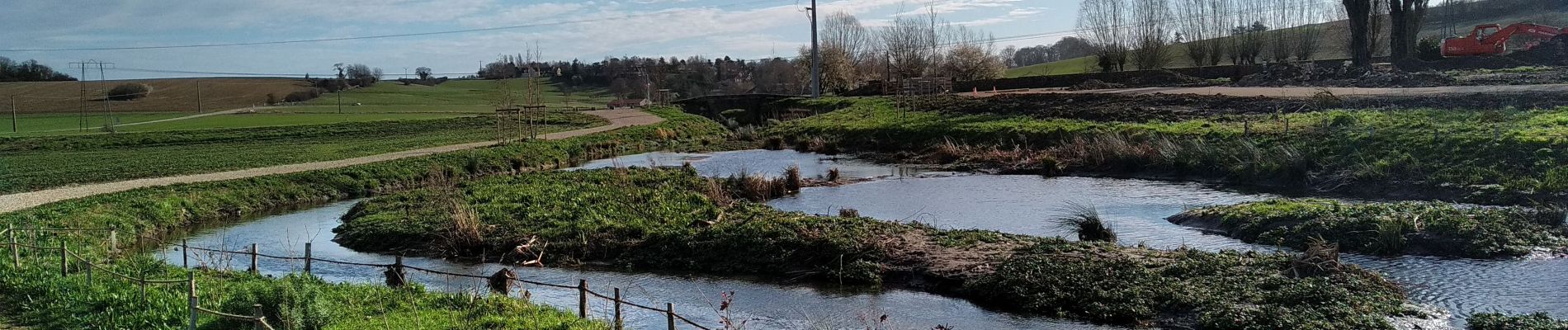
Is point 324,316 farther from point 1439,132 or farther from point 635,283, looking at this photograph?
point 1439,132

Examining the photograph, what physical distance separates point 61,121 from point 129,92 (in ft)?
78.3

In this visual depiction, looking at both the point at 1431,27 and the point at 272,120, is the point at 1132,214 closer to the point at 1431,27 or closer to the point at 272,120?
the point at 272,120

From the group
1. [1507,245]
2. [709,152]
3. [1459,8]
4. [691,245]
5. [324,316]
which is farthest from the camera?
[1459,8]

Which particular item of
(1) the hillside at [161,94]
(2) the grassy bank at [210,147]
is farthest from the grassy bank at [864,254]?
(1) the hillside at [161,94]

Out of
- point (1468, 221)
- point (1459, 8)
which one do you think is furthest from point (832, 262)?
point (1459, 8)

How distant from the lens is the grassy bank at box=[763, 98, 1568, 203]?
2036 cm

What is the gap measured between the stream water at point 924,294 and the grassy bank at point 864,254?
54 cm

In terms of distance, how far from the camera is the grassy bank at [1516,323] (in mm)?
9867

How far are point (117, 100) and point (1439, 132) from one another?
289 ft

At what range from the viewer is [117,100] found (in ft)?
262

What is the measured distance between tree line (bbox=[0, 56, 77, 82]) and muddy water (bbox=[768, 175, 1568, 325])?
3865 inches

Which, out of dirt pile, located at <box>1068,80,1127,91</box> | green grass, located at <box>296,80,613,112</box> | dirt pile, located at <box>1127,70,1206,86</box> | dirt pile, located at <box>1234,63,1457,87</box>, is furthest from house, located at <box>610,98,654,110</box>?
dirt pile, located at <box>1234,63,1457,87</box>

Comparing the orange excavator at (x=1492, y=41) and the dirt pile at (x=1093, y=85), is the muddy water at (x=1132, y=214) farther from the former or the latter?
the orange excavator at (x=1492, y=41)

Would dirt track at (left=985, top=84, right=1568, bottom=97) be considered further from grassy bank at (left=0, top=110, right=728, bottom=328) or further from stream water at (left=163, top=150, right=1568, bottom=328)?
grassy bank at (left=0, top=110, right=728, bottom=328)
